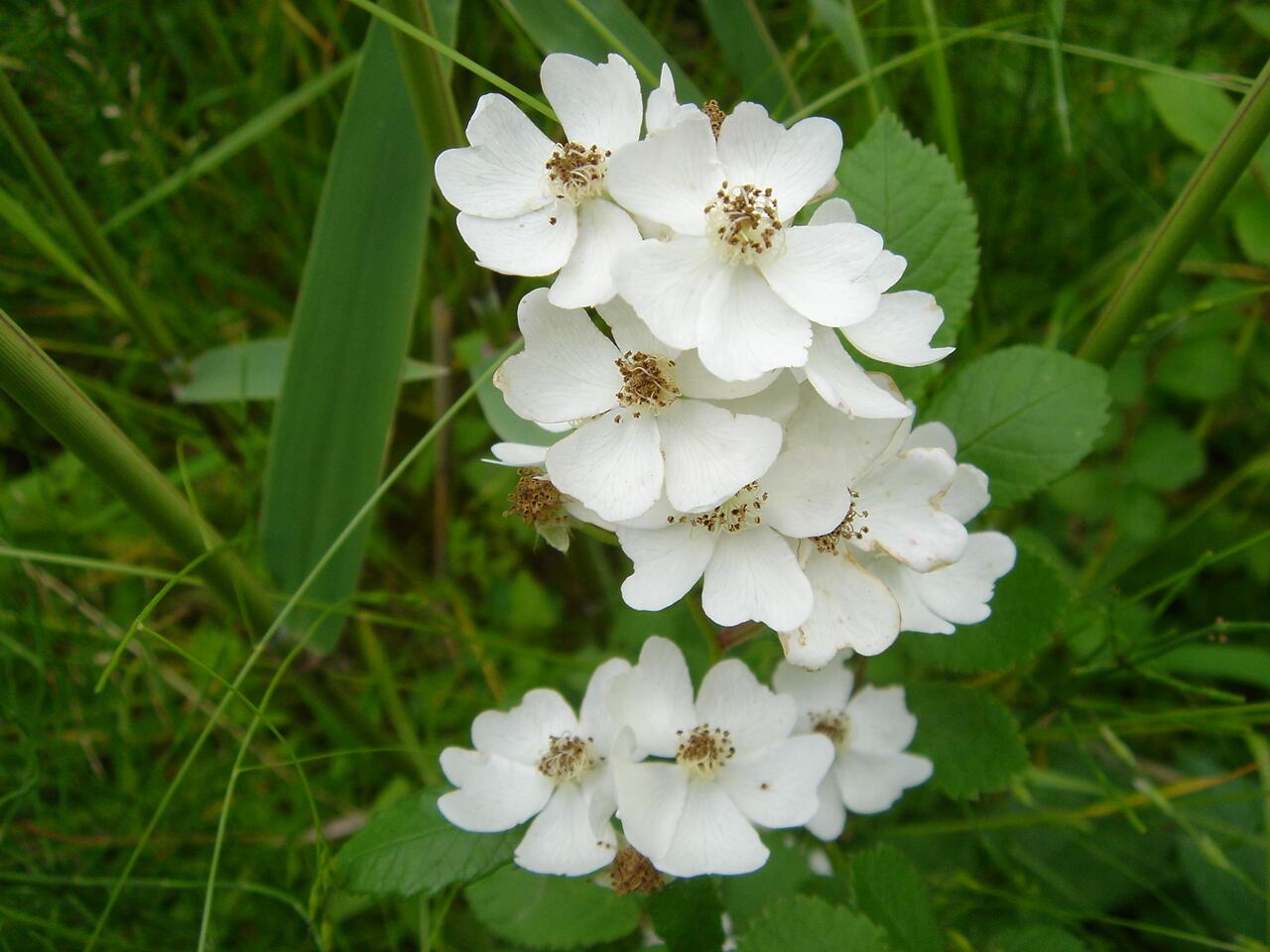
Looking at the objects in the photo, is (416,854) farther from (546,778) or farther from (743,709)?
(743,709)

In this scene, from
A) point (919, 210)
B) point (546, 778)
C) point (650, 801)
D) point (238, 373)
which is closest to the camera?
point (650, 801)

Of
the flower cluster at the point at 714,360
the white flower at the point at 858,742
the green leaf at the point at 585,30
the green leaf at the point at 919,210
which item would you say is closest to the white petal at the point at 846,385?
the flower cluster at the point at 714,360

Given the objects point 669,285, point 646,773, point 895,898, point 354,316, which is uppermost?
point 669,285

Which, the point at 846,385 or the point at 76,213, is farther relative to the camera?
the point at 76,213

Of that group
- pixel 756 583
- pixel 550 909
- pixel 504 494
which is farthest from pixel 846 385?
pixel 504 494

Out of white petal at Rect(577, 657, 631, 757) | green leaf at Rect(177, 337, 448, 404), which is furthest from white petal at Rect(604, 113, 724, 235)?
green leaf at Rect(177, 337, 448, 404)
